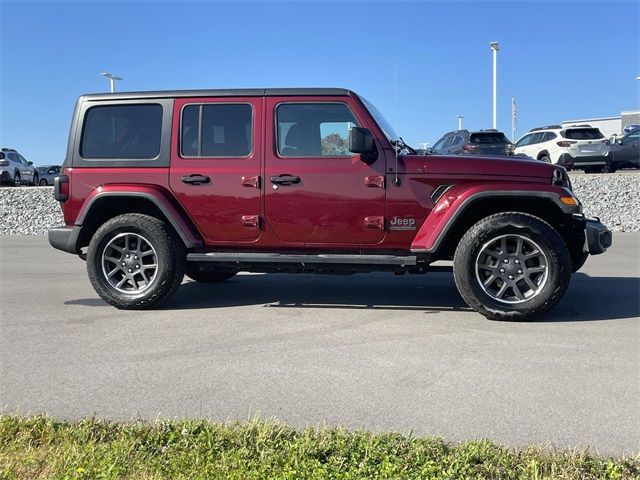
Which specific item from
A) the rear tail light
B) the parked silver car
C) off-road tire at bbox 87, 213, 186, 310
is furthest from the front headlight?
the parked silver car

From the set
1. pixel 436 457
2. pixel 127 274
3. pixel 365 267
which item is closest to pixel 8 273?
pixel 127 274

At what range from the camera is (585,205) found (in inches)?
554

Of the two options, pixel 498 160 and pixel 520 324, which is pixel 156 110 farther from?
pixel 520 324

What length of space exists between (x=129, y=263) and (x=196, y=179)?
3.48 ft

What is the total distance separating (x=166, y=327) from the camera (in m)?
5.12

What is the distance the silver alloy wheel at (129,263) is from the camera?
5.75 metres

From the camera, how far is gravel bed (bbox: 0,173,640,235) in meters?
13.6

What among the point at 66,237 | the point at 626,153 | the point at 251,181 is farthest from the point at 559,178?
the point at 626,153

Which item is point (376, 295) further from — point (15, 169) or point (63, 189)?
point (15, 169)

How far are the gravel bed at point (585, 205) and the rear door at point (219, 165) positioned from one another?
10.3 meters

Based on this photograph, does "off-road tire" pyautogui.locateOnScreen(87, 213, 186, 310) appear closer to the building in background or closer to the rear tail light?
the rear tail light

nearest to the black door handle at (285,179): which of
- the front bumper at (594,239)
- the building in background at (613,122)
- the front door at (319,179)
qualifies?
the front door at (319,179)

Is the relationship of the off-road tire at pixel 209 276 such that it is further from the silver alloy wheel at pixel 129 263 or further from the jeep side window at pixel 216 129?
the jeep side window at pixel 216 129

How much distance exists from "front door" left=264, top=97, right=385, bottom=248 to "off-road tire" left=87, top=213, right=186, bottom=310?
0.98 m
